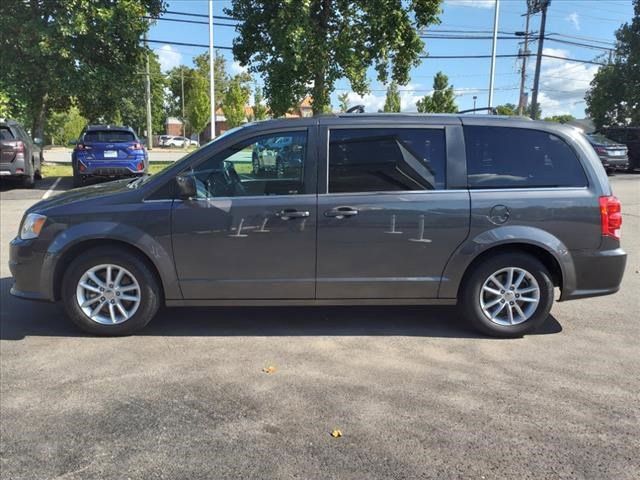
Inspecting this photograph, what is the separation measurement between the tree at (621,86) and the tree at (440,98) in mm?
9341

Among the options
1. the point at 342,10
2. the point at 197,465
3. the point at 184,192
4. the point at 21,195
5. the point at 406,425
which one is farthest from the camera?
the point at 342,10

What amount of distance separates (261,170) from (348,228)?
33.7 inches

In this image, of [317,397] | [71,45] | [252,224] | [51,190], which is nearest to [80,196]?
[252,224]

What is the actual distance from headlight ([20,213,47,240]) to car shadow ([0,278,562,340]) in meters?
0.83

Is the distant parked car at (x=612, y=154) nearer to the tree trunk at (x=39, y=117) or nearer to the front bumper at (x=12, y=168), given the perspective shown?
the front bumper at (x=12, y=168)

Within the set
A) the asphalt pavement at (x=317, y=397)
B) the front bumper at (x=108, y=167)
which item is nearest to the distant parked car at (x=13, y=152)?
the front bumper at (x=108, y=167)

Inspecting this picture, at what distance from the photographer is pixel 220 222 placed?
4492 mm

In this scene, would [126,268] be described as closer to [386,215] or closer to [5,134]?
[386,215]

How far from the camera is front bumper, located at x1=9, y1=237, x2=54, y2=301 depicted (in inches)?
180

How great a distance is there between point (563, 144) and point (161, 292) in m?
3.54

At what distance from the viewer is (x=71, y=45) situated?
16.6 metres

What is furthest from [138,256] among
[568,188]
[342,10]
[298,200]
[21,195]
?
[342,10]

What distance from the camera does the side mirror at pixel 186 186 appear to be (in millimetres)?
4438

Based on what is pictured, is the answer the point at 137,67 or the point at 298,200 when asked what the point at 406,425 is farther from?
the point at 137,67
